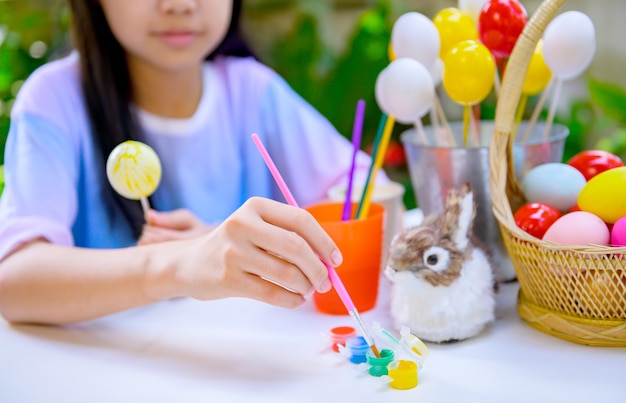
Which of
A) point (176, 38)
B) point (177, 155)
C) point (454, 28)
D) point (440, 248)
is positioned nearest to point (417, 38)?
point (454, 28)

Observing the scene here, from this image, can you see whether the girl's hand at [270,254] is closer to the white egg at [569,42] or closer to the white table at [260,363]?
the white table at [260,363]

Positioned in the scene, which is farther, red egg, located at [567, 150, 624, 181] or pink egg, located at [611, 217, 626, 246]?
red egg, located at [567, 150, 624, 181]

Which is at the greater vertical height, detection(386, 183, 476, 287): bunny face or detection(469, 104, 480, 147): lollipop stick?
detection(469, 104, 480, 147): lollipop stick

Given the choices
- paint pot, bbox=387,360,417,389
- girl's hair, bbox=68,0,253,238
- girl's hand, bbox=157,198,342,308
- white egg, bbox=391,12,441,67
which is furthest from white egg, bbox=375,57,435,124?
girl's hair, bbox=68,0,253,238

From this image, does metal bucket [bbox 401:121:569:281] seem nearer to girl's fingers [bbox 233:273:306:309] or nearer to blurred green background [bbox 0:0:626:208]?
girl's fingers [bbox 233:273:306:309]

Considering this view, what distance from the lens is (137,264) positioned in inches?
30.3

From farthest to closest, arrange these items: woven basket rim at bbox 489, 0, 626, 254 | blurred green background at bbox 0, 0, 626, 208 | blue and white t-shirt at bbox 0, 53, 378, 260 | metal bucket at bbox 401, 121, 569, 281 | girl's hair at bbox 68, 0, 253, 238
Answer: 1. blurred green background at bbox 0, 0, 626, 208
2. girl's hair at bbox 68, 0, 253, 238
3. blue and white t-shirt at bbox 0, 53, 378, 260
4. metal bucket at bbox 401, 121, 569, 281
5. woven basket rim at bbox 489, 0, 626, 254

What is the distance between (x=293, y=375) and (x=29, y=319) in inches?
14.3

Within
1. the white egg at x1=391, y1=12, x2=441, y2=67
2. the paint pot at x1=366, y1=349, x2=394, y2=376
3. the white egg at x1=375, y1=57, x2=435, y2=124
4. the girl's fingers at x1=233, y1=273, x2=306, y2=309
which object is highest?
the white egg at x1=391, y1=12, x2=441, y2=67

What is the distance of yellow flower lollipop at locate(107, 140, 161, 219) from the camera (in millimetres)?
816

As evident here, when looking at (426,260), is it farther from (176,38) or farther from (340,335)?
(176,38)

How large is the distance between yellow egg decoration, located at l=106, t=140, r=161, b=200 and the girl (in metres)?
0.08

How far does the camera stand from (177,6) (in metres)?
0.98

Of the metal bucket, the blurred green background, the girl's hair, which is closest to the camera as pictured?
the metal bucket
